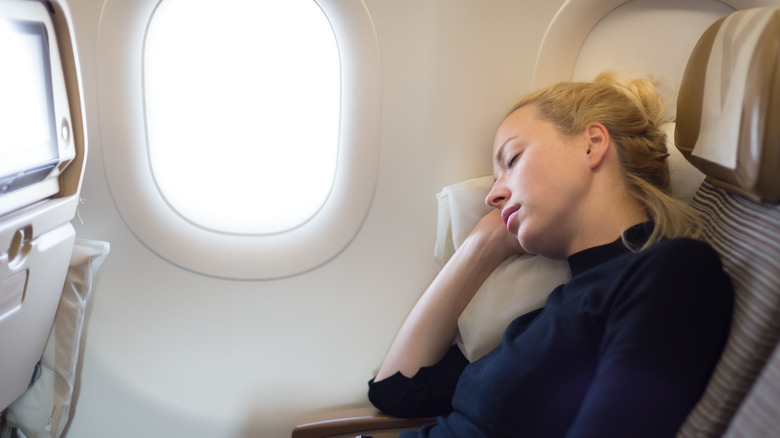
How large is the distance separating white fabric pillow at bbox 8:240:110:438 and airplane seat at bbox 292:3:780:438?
58.5 inches

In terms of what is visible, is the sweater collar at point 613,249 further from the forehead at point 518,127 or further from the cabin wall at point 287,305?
the cabin wall at point 287,305

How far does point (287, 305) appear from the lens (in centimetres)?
181

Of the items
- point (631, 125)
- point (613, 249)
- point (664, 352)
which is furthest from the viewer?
point (631, 125)

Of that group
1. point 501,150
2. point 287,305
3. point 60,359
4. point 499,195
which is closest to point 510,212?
point 499,195

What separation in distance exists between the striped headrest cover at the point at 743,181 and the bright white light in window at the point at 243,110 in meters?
0.97

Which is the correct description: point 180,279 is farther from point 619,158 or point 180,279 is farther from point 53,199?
point 619,158

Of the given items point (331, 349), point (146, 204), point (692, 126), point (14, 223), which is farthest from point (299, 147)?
point (692, 126)

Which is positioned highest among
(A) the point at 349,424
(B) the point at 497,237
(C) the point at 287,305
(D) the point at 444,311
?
(B) the point at 497,237

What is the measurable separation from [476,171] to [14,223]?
1.17 metres

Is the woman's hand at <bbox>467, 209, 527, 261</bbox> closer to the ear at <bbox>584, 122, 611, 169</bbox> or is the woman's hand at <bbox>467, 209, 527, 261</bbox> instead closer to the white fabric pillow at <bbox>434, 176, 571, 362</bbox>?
the white fabric pillow at <bbox>434, 176, 571, 362</bbox>

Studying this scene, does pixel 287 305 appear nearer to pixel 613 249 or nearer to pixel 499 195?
pixel 499 195

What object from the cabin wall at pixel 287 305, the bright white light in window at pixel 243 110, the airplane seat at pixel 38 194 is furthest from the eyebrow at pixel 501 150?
the airplane seat at pixel 38 194

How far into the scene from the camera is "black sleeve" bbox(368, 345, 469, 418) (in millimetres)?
1503

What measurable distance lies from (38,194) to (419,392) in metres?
1.04
